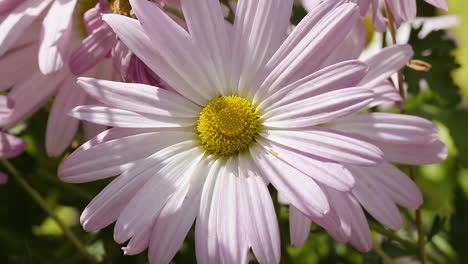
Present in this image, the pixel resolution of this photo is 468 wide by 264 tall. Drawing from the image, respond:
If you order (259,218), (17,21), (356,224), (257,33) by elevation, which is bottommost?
(356,224)

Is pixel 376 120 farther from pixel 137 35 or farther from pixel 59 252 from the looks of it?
pixel 59 252

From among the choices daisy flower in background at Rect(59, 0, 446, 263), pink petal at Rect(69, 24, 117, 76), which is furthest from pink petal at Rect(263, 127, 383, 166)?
pink petal at Rect(69, 24, 117, 76)

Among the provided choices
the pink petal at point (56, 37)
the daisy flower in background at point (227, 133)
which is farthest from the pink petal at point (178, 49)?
the pink petal at point (56, 37)

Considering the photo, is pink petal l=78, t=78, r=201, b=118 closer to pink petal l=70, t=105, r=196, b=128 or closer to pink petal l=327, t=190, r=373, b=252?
pink petal l=70, t=105, r=196, b=128

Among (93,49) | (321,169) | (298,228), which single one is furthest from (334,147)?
(93,49)

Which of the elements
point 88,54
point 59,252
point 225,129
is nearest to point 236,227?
point 225,129

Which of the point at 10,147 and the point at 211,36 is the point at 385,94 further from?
the point at 10,147
